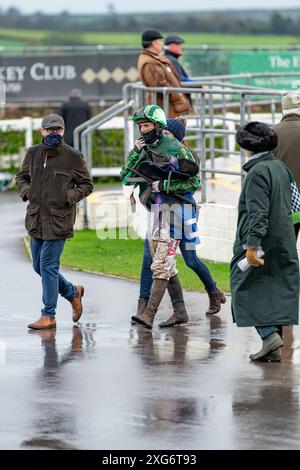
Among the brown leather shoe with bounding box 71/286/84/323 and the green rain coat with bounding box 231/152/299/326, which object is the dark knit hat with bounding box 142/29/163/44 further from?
the green rain coat with bounding box 231/152/299/326

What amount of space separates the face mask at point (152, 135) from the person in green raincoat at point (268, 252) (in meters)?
1.35

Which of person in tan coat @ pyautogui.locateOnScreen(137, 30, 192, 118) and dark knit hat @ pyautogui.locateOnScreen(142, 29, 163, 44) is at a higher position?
dark knit hat @ pyautogui.locateOnScreen(142, 29, 163, 44)

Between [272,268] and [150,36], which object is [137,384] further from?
[150,36]

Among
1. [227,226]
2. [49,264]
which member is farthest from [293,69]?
[49,264]

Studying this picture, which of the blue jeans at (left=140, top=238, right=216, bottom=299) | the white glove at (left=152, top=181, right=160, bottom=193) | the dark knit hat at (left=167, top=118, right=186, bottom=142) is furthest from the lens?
the blue jeans at (left=140, top=238, right=216, bottom=299)

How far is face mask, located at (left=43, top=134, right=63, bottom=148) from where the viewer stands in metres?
10.8

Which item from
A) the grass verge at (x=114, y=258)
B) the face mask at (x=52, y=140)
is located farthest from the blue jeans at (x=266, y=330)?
the grass verge at (x=114, y=258)

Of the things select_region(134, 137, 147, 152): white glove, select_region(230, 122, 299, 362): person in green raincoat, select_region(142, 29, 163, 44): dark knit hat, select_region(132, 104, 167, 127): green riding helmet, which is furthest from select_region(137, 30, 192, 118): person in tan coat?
select_region(230, 122, 299, 362): person in green raincoat

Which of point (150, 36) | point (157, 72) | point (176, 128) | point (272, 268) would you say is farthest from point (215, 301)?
point (150, 36)

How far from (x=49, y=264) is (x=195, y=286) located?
2447 mm

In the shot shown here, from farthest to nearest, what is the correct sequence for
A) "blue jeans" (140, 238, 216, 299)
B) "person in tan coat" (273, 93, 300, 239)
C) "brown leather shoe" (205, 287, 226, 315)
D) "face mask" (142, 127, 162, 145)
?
"brown leather shoe" (205, 287, 226, 315)
"blue jeans" (140, 238, 216, 299)
"face mask" (142, 127, 162, 145)
"person in tan coat" (273, 93, 300, 239)

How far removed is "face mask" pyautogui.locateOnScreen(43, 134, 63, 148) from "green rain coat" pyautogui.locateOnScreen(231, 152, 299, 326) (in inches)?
75.3

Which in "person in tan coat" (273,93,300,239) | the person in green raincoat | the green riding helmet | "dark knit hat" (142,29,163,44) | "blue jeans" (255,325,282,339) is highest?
"dark knit hat" (142,29,163,44)

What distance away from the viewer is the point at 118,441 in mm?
7512
